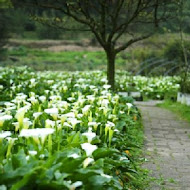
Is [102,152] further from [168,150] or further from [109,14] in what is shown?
[109,14]

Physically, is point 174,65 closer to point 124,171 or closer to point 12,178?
point 124,171

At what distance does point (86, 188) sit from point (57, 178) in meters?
0.26

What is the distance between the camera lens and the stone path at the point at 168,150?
4164 millimetres

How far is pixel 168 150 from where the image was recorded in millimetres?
5527

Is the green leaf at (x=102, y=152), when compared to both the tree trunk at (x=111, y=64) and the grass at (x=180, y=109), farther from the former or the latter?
the tree trunk at (x=111, y=64)

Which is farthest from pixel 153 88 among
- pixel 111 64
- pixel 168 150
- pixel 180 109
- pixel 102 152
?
pixel 102 152

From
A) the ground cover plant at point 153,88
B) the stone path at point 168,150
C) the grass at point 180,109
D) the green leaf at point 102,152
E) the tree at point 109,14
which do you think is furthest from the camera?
the ground cover plant at point 153,88

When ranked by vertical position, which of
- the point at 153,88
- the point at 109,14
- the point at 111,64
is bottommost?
the point at 153,88

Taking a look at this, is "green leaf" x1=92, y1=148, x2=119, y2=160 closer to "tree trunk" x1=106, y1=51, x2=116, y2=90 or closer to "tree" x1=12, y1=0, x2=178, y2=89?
"tree" x1=12, y1=0, x2=178, y2=89

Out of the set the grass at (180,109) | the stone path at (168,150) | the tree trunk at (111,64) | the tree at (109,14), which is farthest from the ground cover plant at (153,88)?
the stone path at (168,150)

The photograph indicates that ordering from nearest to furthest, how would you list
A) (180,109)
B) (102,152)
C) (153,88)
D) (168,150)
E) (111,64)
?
(102,152)
(168,150)
(111,64)
(180,109)
(153,88)

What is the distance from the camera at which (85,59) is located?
2872 centimetres

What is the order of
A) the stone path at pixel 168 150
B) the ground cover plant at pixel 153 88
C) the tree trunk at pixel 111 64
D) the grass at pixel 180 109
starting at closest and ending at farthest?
the stone path at pixel 168 150 < the grass at pixel 180 109 < the tree trunk at pixel 111 64 < the ground cover plant at pixel 153 88

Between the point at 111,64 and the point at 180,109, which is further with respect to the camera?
the point at 180,109
